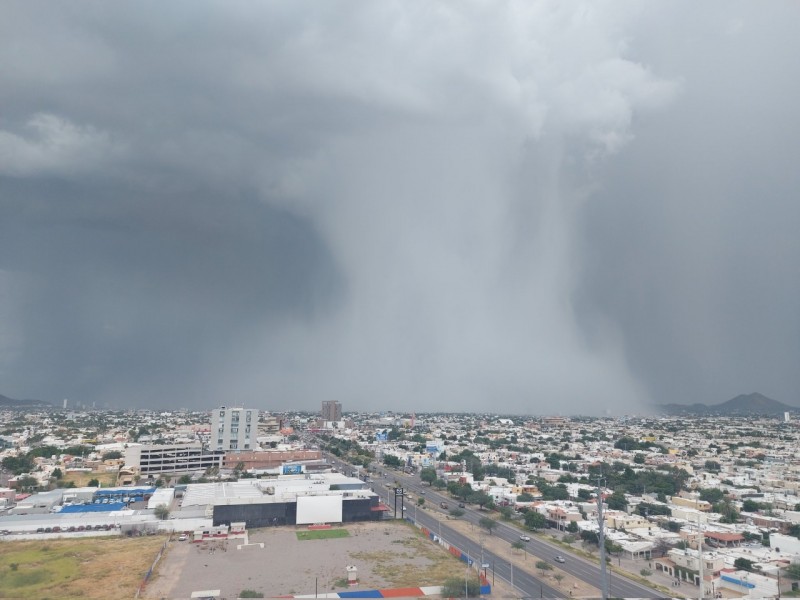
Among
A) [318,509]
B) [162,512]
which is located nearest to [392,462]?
[318,509]

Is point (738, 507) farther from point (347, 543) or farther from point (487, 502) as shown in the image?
point (347, 543)

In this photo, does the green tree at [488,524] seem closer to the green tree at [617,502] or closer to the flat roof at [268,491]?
A: the flat roof at [268,491]

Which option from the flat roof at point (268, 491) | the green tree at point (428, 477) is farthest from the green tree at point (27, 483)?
the green tree at point (428, 477)

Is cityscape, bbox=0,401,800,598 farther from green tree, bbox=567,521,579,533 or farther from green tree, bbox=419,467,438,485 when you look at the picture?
green tree, bbox=419,467,438,485

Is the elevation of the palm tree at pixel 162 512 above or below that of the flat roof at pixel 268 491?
below

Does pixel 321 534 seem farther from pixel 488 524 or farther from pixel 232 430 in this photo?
pixel 232 430

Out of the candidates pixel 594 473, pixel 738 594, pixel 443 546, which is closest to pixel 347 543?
pixel 443 546

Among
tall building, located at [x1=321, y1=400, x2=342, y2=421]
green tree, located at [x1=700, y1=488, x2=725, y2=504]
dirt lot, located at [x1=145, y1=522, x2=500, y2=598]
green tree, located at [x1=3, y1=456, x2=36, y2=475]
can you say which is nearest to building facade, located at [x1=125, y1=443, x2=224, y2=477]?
green tree, located at [x1=3, y1=456, x2=36, y2=475]
